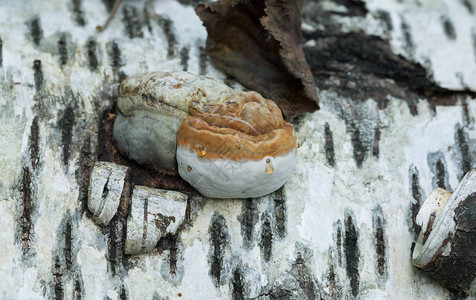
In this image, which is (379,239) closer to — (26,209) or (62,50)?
A: (26,209)

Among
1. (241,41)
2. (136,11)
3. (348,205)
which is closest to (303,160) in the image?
(348,205)

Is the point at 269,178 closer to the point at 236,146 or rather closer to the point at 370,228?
the point at 236,146

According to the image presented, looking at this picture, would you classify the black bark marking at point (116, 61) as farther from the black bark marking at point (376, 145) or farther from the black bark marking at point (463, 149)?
the black bark marking at point (463, 149)

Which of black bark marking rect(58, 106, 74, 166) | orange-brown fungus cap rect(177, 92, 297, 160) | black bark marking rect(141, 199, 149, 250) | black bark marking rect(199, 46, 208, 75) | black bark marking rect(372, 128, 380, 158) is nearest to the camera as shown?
orange-brown fungus cap rect(177, 92, 297, 160)

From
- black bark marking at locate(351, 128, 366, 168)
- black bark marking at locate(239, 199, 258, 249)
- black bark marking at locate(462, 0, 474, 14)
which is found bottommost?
black bark marking at locate(239, 199, 258, 249)

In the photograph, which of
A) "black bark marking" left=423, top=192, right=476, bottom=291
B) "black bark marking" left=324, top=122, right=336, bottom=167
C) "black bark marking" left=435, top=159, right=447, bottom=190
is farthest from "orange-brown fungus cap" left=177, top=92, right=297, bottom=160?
"black bark marking" left=435, top=159, right=447, bottom=190

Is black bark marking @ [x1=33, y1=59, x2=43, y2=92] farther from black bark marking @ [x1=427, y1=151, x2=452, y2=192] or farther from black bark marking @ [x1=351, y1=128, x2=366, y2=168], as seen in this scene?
black bark marking @ [x1=427, y1=151, x2=452, y2=192]

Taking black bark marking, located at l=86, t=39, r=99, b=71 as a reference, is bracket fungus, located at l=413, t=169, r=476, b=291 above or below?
below

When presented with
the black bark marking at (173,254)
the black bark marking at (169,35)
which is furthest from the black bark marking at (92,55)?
the black bark marking at (173,254)
